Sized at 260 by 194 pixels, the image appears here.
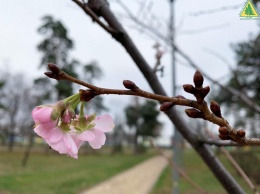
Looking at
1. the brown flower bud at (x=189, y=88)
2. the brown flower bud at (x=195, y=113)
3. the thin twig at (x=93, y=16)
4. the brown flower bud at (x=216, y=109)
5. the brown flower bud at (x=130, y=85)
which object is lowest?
the brown flower bud at (x=195, y=113)

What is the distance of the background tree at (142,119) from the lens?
3581 centimetres

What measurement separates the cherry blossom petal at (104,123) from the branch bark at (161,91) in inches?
22.0

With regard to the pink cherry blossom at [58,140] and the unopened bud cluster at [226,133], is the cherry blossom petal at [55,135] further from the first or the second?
the unopened bud cluster at [226,133]

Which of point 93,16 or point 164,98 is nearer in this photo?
point 164,98

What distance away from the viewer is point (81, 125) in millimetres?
605

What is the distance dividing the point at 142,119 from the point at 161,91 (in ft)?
120

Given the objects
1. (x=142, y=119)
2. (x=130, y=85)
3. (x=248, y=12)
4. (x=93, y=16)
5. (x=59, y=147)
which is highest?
(x=142, y=119)

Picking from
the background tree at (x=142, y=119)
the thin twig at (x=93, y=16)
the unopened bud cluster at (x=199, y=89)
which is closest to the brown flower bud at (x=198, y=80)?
the unopened bud cluster at (x=199, y=89)

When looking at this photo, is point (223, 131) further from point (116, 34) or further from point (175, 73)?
point (175, 73)

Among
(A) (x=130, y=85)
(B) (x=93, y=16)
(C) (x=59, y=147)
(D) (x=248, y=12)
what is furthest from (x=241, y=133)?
(D) (x=248, y=12)

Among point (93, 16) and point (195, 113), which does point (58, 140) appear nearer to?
point (195, 113)

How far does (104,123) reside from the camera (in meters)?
0.59

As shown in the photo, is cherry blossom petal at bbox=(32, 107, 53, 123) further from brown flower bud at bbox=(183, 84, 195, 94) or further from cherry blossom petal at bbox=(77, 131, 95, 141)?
brown flower bud at bbox=(183, 84, 195, 94)

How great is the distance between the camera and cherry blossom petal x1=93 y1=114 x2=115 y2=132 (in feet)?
1.89
